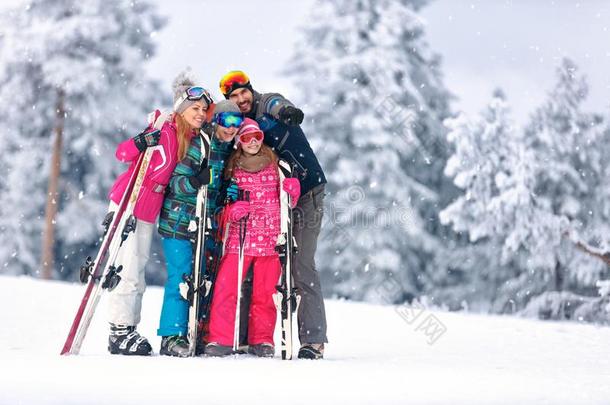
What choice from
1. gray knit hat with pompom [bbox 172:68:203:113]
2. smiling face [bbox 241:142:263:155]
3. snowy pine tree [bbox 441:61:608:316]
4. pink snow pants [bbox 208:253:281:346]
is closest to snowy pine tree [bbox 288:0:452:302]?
snowy pine tree [bbox 441:61:608:316]

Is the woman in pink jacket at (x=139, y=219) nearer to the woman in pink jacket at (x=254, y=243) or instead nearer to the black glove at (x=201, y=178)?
the black glove at (x=201, y=178)

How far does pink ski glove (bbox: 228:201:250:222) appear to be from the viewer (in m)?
5.34

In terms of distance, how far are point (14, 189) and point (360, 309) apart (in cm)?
1251

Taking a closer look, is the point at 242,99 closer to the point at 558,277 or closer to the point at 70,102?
the point at 558,277

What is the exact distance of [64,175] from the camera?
19.7 metres

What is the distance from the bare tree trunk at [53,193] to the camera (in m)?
19.1

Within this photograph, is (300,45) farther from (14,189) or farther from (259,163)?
(259,163)

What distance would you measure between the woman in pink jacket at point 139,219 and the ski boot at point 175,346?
0.38ft

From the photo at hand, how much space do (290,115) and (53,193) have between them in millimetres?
15144

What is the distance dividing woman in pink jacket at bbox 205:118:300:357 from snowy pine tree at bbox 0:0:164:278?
14.3 metres

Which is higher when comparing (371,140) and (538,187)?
(371,140)

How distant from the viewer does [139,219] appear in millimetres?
5410

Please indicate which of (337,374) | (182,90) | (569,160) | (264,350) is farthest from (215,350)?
(569,160)

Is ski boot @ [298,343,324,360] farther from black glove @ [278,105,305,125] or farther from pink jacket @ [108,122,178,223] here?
black glove @ [278,105,305,125]
